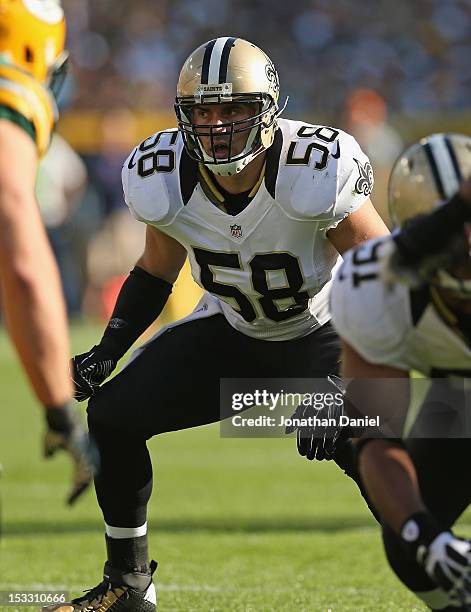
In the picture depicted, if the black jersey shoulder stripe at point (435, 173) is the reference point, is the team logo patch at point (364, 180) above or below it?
below

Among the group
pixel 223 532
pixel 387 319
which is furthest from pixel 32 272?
pixel 223 532

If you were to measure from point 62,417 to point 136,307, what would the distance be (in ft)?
4.66

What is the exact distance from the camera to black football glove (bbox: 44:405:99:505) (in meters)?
2.63

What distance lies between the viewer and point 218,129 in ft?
12.2

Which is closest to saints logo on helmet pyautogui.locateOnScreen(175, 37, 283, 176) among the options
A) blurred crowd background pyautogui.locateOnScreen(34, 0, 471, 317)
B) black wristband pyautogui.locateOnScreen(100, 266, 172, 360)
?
black wristband pyautogui.locateOnScreen(100, 266, 172, 360)

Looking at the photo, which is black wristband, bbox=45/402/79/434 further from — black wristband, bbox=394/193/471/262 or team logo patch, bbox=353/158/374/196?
team logo patch, bbox=353/158/374/196

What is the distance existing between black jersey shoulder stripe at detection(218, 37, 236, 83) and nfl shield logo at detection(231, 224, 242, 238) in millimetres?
434

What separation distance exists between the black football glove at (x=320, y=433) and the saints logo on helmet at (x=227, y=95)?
756 mm

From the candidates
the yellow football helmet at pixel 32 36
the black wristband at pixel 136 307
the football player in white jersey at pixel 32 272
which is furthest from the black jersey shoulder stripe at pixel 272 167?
the football player in white jersey at pixel 32 272

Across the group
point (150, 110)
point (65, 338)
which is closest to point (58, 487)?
point (65, 338)

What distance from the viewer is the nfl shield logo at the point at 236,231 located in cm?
380

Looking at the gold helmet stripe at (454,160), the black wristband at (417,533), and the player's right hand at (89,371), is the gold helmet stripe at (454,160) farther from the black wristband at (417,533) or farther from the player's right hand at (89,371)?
the player's right hand at (89,371)

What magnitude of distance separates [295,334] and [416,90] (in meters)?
13.2

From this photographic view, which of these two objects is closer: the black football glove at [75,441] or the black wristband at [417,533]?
the black wristband at [417,533]
